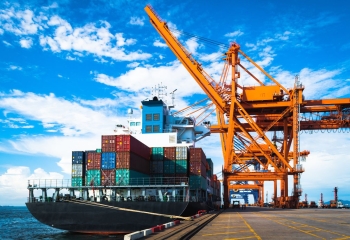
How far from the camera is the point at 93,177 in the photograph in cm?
3497

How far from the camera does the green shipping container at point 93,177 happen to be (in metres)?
34.8

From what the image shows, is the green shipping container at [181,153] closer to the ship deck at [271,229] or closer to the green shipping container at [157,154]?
the green shipping container at [157,154]

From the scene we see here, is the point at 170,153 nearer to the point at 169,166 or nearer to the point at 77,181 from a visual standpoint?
the point at 169,166

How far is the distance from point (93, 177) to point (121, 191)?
121 inches

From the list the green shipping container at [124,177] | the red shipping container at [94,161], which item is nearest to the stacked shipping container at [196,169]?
the green shipping container at [124,177]

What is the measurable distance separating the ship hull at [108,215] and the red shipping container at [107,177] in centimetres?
241

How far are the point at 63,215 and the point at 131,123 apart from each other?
79.9 feet

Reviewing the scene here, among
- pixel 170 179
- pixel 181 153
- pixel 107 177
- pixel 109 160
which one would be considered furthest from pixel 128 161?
pixel 181 153

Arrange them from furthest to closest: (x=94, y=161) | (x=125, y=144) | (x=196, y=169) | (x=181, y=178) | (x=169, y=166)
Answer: (x=169, y=166) < (x=196, y=169) < (x=181, y=178) < (x=94, y=161) < (x=125, y=144)

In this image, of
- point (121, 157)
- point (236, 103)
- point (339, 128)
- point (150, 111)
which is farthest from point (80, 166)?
point (339, 128)

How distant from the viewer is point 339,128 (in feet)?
168

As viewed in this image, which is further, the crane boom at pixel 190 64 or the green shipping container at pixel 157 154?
the crane boom at pixel 190 64

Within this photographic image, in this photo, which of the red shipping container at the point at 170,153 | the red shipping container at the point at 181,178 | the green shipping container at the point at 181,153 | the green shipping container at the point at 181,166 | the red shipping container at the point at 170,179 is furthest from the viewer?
the red shipping container at the point at 170,153

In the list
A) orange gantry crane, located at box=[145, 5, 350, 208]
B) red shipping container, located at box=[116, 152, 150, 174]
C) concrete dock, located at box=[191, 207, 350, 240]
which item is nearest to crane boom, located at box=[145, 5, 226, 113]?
orange gantry crane, located at box=[145, 5, 350, 208]
